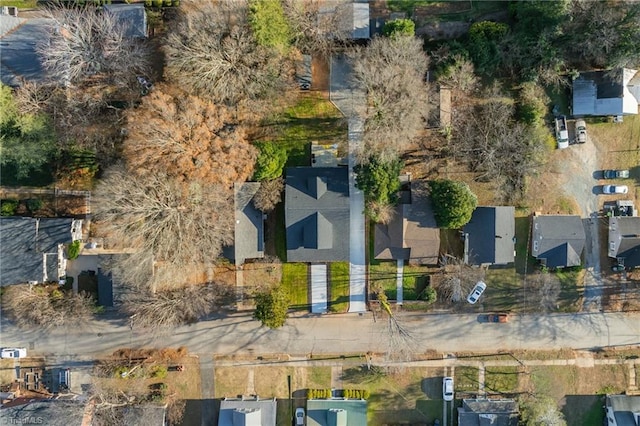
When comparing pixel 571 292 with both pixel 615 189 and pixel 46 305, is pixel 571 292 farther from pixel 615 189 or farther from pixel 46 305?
pixel 46 305

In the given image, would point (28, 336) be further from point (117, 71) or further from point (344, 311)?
point (344, 311)

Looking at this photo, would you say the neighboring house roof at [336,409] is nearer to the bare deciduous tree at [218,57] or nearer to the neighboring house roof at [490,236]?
the neighboring house roof at [490,236]

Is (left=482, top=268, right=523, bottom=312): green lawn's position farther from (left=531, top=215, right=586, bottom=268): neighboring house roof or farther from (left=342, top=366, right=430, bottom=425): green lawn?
(left=342, top=366, right=430, bottom=425): green lawn

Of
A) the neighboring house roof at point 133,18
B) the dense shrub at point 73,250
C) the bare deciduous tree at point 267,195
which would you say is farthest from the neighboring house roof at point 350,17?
the dense shrub at point 73,250

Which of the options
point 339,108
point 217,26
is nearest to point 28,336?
point 217,26

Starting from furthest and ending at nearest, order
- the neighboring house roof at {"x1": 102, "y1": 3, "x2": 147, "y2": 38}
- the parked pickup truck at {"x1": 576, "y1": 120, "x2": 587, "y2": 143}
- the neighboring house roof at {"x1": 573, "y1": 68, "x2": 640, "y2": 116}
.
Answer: the parked pickup truck at {"x1": 576, "y1": 120, "x2": 587, "y2": 143}, the neighboring house roof at {"x1": 573, "y1": 68, "x2": 640, "y2": 116}, the neighboring house roof at {"x1": 102, "y1": 3, "x2": 147, "y2": 38}

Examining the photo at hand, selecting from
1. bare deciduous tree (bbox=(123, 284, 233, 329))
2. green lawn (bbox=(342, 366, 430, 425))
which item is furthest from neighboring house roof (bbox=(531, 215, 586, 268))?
bare deciduous tree (bbox=(123, 284, 233, 329))
